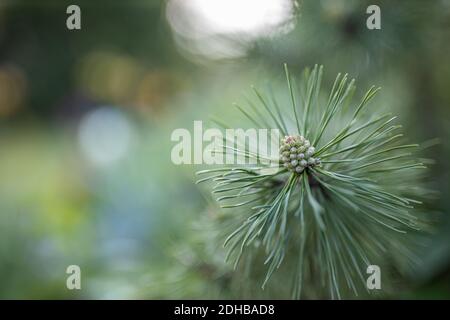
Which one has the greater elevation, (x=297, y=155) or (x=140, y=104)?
(x=140, y=104)

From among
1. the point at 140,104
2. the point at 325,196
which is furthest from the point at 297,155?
the point at 140,104

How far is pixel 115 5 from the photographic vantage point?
0.99 m

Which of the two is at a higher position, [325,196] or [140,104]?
[140,104]

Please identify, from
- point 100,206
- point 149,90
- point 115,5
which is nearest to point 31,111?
point 149,90

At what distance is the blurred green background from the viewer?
439mm

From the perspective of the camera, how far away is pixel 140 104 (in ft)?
4.08

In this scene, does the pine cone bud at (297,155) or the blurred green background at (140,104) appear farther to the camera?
the blurred green background at (140,104)

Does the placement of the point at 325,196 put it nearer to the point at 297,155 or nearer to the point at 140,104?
the point at 297,155

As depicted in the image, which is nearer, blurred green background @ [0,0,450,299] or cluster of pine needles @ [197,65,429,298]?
cluster of pine needles @ [197,65,429,298]

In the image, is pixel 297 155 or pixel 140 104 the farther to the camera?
pixel 140 104

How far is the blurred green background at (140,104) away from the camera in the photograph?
1.44 feet

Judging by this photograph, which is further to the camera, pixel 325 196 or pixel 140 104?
pixel 140 104

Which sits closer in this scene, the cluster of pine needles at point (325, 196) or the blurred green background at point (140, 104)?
the cluster of pine needles at point (325, 196)

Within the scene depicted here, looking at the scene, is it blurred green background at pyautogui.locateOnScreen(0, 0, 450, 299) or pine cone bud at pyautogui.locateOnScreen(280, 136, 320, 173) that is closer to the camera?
pine cone bud at pyautogui.locateOnScreen(280, 136, 320, 173)
